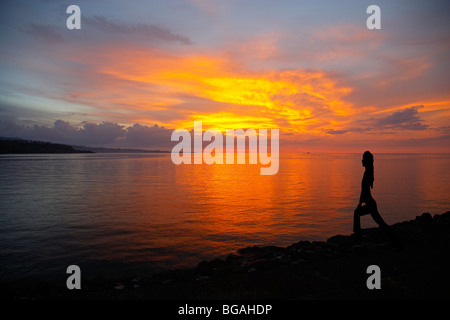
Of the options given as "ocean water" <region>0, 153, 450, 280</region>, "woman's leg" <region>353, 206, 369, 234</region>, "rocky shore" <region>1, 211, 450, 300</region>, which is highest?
"woman's leg" <region>353, 206, 369, 234</region>

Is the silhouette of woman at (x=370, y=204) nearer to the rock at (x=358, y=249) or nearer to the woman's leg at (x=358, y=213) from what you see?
the woman's leg at (x=358, y=213)

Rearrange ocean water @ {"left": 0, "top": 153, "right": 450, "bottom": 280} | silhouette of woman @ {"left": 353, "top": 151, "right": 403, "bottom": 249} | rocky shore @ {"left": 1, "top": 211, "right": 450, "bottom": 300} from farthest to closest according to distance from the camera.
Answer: ocean water @ {"left": 0, "top": 153, "right": 450, "bottom": 280}
silhouette of woman @ {"left": 353, "top": 151, "right": 403, "bottom": 249}
rocky shore @ {"left": 1, "top": 211, "right": 450, "bottom": 300}

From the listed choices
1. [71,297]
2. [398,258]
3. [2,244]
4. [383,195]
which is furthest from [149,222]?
[383,195]

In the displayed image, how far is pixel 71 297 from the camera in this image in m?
7.07

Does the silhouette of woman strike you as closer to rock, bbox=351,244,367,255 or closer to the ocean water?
rock, bbox=351,244,367,255

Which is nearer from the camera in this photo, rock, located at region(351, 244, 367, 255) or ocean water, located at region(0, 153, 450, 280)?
rock, located at region(351, 244, 367, 255)

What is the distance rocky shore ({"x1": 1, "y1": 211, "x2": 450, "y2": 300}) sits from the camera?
6402 millimetres

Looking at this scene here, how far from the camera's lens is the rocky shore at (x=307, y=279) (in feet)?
21.0

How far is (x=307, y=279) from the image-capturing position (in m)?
7.12

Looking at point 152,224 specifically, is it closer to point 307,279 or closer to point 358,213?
point 358,213

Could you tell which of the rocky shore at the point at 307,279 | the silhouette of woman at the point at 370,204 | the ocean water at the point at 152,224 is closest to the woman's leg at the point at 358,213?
the silhouette of woman at the point at 370,204

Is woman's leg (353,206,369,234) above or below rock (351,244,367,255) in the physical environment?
above

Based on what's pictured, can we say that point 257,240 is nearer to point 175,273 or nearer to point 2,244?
point 175,273

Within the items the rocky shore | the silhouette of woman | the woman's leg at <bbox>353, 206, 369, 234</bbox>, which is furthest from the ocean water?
the silhouette of woman
